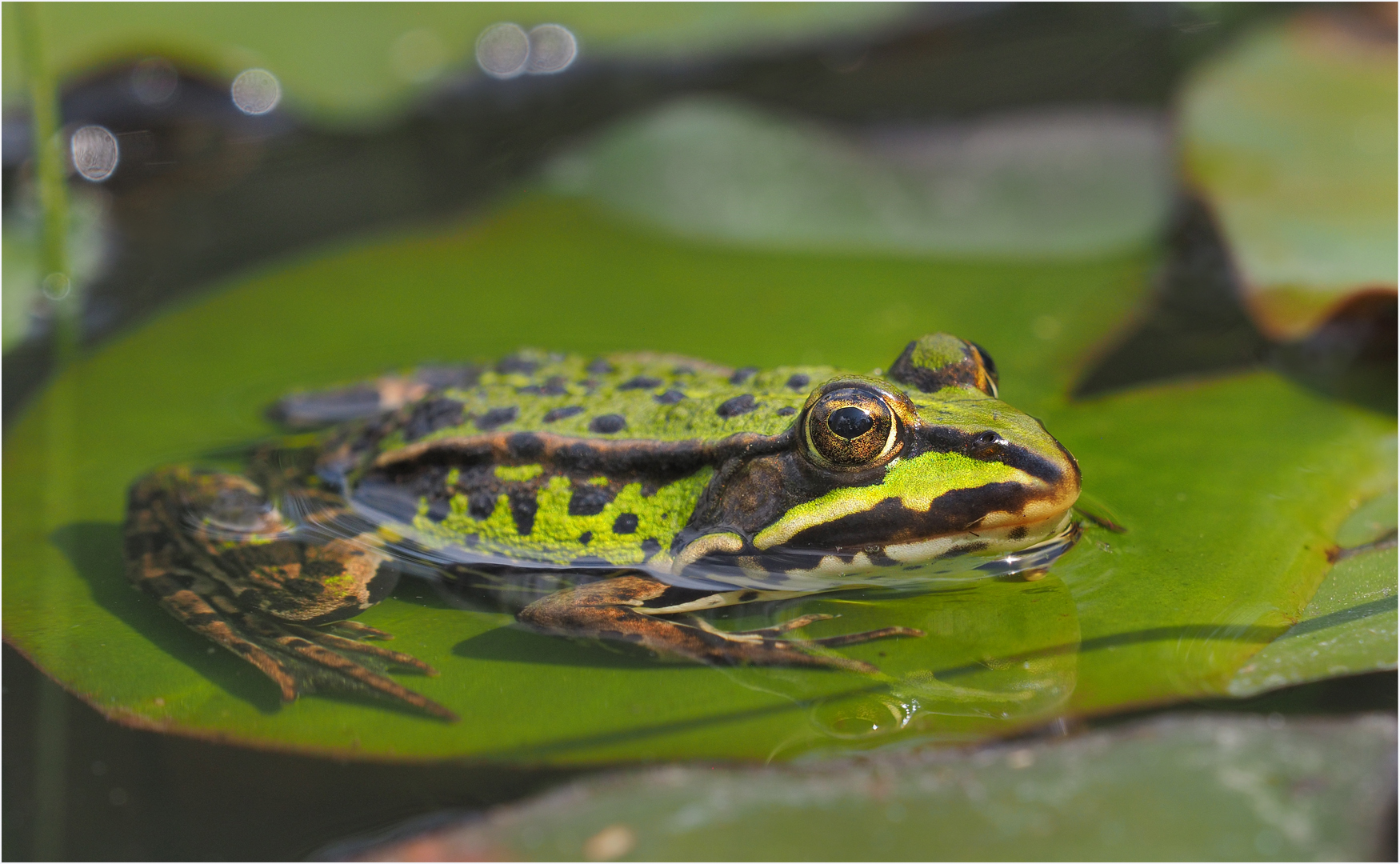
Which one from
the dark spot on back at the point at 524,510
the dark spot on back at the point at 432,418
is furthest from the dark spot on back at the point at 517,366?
the dark spot on back at the point at 524,510

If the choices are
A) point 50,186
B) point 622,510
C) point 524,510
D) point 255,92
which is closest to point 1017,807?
point 622,510

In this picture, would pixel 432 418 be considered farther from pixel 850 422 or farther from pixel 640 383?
pixel 850 422

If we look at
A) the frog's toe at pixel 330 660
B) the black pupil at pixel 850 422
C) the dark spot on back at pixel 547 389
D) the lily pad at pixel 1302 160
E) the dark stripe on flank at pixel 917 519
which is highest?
the lily pad at pixel 1302 160

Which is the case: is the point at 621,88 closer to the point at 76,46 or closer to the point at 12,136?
the point at 76,46

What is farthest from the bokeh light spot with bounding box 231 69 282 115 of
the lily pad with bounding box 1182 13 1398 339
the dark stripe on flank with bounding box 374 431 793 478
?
the lily pad with bounding box 1182 13 1398 339

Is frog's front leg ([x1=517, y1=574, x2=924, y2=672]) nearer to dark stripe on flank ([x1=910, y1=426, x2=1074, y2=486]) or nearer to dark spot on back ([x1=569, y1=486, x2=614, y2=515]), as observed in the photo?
dark spot on back ([x1=569, y1=486, x2=614, y2=515])

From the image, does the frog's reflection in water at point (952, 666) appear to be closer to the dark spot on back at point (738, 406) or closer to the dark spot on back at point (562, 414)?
the dark spot on back at point (738, 406)
